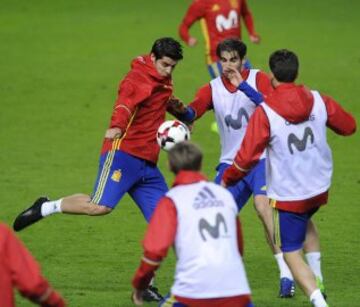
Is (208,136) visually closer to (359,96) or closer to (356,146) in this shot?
(356,146)

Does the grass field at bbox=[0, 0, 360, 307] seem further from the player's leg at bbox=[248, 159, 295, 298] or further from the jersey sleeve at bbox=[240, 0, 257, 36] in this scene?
the jersey sleeve at bbox=[240, 0, 257, 36]

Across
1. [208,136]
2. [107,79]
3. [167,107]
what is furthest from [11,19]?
[167,107]

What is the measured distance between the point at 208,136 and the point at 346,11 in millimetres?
11895

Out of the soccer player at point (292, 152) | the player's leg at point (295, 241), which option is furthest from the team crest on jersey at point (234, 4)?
the player's leg at point (295, 241)

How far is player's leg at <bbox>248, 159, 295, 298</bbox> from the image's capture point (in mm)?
11498

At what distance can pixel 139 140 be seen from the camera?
11.5m

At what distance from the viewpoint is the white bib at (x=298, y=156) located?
395 inches

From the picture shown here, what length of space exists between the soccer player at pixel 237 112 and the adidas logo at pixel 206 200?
11.0 feet

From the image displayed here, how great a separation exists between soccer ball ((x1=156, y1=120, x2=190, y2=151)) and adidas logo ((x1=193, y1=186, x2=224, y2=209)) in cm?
261

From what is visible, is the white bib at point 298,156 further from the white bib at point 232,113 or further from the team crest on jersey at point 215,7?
the team crest on jersey at point 215,7

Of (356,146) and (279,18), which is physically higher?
(279,18)

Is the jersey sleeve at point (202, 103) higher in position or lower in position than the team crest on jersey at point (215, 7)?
lower

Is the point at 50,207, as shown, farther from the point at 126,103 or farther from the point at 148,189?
the point at 126,103

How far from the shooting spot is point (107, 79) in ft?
80.7
